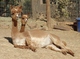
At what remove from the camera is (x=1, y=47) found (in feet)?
23.1

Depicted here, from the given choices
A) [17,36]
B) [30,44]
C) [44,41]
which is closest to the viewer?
[30,44]

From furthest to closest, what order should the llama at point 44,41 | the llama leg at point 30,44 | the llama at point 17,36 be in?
the llama at point 44,41 → the llama at point 17,36 → the llama leg at point 30,44

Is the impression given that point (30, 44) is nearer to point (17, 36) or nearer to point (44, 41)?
point (17, 36)

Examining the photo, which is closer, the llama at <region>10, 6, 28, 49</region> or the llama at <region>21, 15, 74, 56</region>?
the llama at <region>10, 6, 28, 49</region>

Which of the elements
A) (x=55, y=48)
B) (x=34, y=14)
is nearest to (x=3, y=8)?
(x=34, y=14)

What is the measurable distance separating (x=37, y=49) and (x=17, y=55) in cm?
84

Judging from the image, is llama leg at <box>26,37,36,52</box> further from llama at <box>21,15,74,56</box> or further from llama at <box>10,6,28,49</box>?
llama at <box>10,6,28,49</box>

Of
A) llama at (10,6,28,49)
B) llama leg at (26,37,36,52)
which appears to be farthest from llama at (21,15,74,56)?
llama at (10,6,28,49)

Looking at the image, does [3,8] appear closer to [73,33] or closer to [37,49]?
[73,33]

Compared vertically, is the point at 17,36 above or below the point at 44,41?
above

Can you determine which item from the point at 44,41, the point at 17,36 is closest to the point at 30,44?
the point at 17,36

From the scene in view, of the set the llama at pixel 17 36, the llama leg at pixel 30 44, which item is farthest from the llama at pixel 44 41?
the llama at pixel 17 36

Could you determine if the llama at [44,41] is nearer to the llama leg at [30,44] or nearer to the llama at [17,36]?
the llama leg at [30,44]

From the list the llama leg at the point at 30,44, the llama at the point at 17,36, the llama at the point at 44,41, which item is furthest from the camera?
the llama at the point at 44,41
